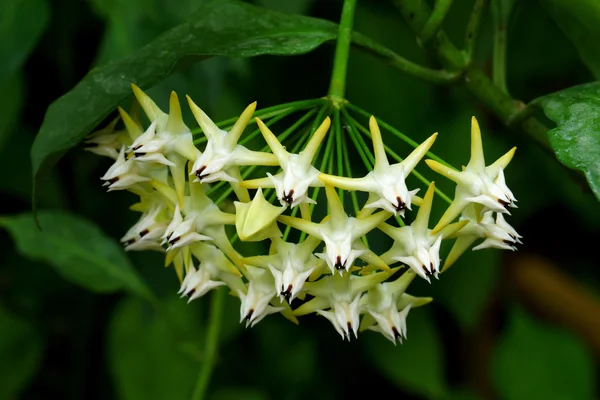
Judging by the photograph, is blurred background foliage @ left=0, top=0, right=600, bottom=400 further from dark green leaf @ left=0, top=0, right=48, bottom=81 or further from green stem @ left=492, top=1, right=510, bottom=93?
green stem @ left=492, top=1, right=510, bottom=93

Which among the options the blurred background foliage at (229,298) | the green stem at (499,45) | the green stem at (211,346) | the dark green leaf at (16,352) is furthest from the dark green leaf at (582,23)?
the dark green leaf at (16,352)

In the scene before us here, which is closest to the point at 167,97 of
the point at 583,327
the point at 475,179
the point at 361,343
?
the point at 475,179

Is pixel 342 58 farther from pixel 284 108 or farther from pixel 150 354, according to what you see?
pixel 150 354

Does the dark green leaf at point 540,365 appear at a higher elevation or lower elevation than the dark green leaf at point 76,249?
higher

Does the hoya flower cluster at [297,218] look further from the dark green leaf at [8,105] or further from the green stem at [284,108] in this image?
the dark green leaf at [8,105]

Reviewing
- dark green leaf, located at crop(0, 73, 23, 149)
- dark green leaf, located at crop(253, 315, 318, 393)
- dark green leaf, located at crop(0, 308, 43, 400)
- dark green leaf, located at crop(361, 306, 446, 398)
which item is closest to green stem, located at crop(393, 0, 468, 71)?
dark green leaf, located at crop(0, 73, 23, 149)

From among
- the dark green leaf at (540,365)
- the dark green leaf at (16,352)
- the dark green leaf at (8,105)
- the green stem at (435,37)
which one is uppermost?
the green stem at (435,37)
